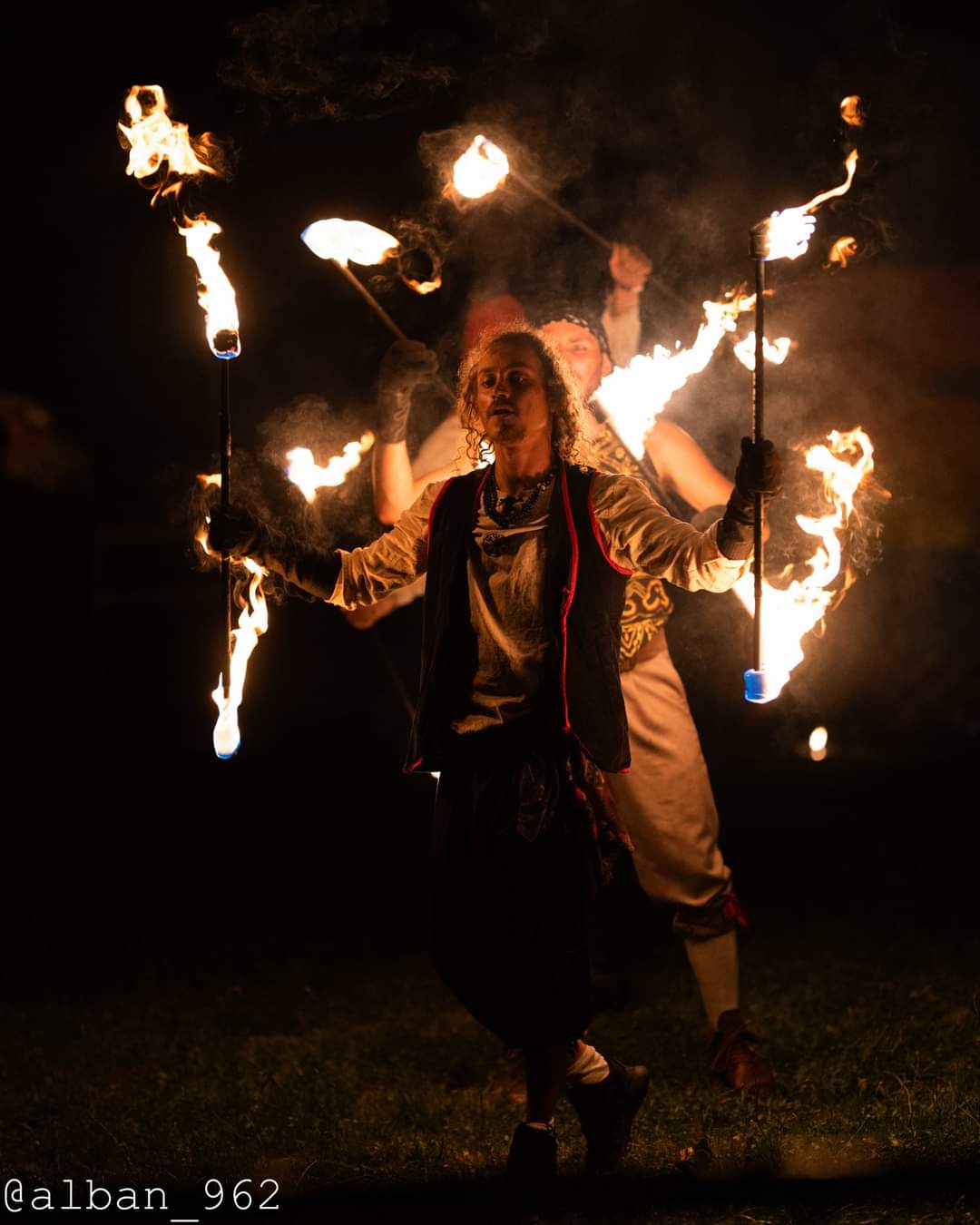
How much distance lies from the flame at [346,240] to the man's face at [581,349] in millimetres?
633

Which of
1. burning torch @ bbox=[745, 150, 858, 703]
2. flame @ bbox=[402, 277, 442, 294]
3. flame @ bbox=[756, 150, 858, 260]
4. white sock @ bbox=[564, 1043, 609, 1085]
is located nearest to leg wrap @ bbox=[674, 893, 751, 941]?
white sock @ bbox=[564, 1043, 609, 1085]

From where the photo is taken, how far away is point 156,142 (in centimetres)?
406

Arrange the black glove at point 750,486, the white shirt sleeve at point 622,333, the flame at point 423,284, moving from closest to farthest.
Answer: the black glove at point 750,486, the flame at point 423,284, the white shirt sleeve at point 622,333

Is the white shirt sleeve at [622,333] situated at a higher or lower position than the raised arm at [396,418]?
higher

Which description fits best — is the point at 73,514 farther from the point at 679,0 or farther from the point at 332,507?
the point at 679,0

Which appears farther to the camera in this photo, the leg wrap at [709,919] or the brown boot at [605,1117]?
the leg wrap at [709,919]

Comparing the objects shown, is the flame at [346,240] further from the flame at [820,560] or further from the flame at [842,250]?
the flame at [820,560]

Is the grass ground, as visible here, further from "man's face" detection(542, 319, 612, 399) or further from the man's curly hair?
"man's face" detection(542, 319, 612, 399)

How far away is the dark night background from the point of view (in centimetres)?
565

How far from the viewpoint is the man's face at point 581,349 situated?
4754 mm

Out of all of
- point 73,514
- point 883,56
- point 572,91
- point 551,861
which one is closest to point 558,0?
point 572,91

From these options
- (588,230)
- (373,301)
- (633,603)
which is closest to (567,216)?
(588,230)

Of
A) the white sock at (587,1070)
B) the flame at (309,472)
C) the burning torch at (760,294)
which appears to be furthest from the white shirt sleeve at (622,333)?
the white sock at (587,1070)

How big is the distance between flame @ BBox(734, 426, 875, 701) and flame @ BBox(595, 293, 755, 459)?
0.52 m
